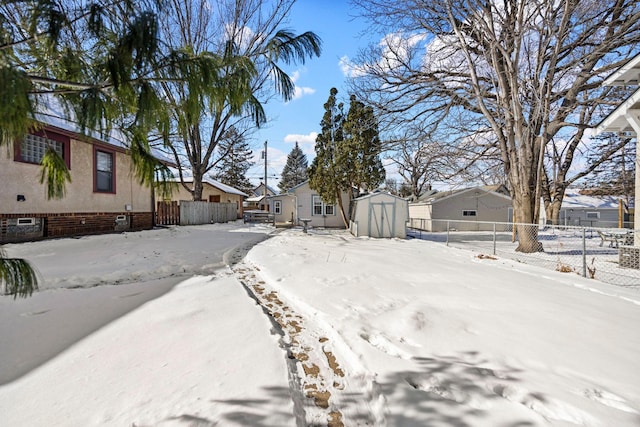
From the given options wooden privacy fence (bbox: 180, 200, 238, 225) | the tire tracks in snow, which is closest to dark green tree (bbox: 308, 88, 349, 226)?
wooden privacy fence (bbox: 180, 200, 238, 225)

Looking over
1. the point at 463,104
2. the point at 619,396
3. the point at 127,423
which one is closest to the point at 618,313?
the point at 619,396

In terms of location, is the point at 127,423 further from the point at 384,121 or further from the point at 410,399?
the point at 384,121

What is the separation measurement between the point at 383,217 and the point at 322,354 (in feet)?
38.9

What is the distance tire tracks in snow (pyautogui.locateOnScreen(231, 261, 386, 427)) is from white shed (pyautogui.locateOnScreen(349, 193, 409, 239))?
36.1 ft

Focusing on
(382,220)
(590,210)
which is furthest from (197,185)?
(590,210)

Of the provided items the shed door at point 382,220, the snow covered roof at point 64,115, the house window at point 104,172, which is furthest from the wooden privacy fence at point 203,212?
the snow covered roof at point 64,115

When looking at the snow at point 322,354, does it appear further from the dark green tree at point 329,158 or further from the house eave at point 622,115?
the dark green tree at point 329,158

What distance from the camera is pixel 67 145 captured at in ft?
25.3

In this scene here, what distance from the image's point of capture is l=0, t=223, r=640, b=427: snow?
160 cm

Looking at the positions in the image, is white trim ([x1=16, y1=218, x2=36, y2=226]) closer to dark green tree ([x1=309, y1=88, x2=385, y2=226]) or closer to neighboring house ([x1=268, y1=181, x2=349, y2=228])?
dark green tree ([x1=309, y1=88, x2=385, y2=226])

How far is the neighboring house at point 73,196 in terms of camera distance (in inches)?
257

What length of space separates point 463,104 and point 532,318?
9370 mm

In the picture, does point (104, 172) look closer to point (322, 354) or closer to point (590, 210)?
point (322, 354)

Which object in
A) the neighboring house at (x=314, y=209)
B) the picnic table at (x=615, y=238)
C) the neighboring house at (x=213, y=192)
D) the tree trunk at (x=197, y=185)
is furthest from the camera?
the neighboring house at (x=213, y=192)
